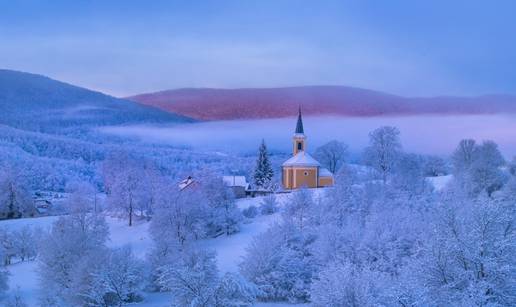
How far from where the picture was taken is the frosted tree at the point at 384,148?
65.7 m

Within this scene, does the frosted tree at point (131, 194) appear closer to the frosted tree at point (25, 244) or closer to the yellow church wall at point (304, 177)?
the frosted tree at point (25, 244)

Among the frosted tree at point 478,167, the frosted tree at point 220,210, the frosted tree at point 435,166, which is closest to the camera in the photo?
the frosted tree at point 220,210

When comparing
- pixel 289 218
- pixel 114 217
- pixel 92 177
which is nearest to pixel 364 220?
pixel 289 218

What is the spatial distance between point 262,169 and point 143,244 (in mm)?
35543

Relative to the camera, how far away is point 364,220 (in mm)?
43406

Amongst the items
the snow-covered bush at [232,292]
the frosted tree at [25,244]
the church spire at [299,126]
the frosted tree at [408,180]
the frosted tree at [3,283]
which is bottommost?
the frosted tree at [25,244]

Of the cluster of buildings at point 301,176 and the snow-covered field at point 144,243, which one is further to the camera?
the cluster of buildings at point 301,176

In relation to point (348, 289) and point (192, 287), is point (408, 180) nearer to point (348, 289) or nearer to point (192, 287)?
point (192, 287)

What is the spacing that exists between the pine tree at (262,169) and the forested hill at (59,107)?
26634 mm

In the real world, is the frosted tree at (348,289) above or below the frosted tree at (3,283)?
above

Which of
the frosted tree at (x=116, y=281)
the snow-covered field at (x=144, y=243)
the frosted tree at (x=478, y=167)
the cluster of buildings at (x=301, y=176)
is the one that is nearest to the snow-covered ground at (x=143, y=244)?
the snow-covered field at (x=144, y=243)

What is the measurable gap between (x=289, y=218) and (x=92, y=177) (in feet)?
205

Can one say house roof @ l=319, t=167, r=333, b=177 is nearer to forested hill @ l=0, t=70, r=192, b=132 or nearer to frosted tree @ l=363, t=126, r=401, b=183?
frosted tree @ l=363, t=126, r=401, b=183

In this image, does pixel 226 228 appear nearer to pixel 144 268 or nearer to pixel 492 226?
pixel 144 268
